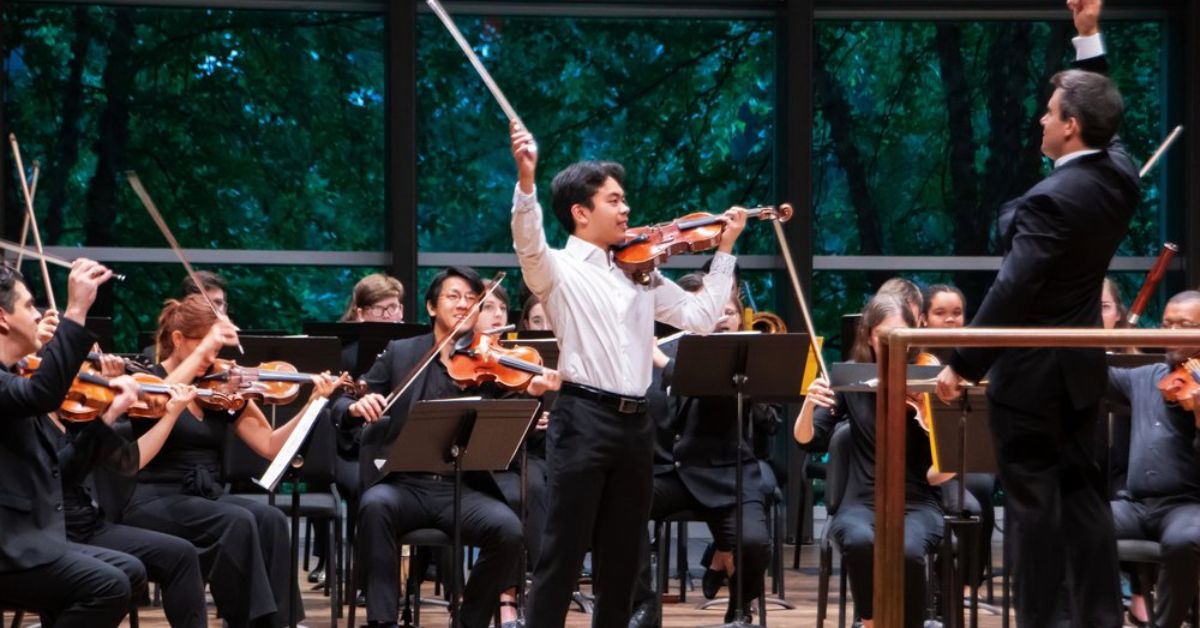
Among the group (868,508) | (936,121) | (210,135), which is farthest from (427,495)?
(936,121)

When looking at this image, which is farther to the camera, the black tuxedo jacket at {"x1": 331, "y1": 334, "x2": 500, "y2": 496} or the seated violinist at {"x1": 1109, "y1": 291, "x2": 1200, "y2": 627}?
the black tuxedo jacket at {"x1": 331, "y1": 334, "x2": 500, "y2": 496}

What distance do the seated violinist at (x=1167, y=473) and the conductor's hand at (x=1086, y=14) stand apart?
4.77ft

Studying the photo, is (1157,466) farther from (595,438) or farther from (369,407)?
(369,407)

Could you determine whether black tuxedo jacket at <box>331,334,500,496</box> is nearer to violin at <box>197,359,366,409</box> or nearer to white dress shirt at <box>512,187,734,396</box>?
violin at <box>197,359,366,409</box>

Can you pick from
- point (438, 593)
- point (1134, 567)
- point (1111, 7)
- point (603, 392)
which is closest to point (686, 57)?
point (1111, 7)

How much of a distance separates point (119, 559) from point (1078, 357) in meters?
2.56

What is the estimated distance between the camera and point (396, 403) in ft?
18.3

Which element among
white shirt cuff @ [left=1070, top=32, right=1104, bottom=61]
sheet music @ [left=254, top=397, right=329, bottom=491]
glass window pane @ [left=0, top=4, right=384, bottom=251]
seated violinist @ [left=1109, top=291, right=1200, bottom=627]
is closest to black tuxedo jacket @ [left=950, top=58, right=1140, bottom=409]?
white shirt cuff @ [left=1070, top=32, right=1104, bottom=61]

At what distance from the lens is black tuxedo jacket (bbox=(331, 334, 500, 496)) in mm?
5504

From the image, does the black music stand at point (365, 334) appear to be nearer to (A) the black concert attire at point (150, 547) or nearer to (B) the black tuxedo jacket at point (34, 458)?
(A) the black concert attire at point (150, 547)

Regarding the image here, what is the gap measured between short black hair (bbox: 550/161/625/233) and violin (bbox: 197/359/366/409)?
1129 millimetres

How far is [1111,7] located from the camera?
27.3 feet

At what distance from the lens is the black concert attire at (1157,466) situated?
5102 millimetres

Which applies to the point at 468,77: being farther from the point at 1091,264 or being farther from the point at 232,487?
the point at 1091,264
